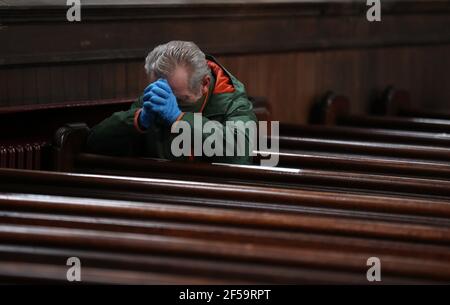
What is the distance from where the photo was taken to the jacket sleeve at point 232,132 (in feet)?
10.5

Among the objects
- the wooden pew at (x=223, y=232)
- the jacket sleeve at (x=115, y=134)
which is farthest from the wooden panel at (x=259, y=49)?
the wooden pew at (x=223, y=232)

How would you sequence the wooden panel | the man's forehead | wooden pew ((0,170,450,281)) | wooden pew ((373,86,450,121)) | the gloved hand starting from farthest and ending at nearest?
1. wooden pew ((373,86,450,121))
2. the wooden panel
3. the man's forehead
4. the gloved hand
5. wooden pew ((0,170,450,281))

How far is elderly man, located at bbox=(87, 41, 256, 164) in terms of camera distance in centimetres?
318

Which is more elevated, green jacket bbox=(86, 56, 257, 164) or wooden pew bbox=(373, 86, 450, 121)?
wooden pew bbox=(373, 86, 450, 121)

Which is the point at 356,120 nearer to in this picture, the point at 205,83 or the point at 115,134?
the point at 205,83

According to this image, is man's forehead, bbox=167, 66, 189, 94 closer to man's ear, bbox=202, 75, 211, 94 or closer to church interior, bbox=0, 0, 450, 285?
man's ear, bbox=202, 75, 211, 94

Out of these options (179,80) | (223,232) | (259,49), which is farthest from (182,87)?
(259,49)

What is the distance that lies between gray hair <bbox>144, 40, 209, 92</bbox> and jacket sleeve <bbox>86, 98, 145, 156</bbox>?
169mm

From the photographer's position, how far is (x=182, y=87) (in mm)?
3270

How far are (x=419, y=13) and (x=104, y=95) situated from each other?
2.44m

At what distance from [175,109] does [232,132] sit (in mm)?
210

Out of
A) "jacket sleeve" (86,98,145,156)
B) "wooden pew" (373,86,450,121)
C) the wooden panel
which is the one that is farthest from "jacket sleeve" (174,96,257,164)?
"wooden pew" (373,86,450,121)

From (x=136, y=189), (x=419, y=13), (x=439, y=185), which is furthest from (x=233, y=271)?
(x=419, y=13)
